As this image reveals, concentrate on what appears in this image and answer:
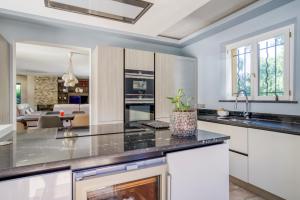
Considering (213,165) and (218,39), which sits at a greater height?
(218,39)

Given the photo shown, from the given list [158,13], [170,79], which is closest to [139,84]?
[170,79]

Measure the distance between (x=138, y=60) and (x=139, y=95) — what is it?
2.02ft

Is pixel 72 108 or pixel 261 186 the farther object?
pixel 72 108

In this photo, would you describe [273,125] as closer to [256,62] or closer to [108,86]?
[256,62]

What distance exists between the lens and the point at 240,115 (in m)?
2.83

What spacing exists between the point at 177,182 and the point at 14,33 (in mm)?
3081

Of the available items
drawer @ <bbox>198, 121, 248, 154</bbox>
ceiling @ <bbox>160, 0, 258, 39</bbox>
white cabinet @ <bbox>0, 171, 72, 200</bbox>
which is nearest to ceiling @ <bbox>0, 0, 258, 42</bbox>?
ceiling @ <bbox>160, 0, 258, 39</bbox>

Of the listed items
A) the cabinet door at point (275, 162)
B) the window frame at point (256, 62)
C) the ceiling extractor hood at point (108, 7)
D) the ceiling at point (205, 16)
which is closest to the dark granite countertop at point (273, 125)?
the cabinet door at point (275, 162)

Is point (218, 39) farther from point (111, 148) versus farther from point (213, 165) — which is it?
point (111, 148)

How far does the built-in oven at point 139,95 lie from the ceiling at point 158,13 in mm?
783

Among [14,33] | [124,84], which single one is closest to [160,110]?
[124,84]

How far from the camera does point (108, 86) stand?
2.84m

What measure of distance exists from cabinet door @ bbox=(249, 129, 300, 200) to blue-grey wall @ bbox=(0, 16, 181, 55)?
2703 mm

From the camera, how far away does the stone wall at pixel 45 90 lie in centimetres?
974
